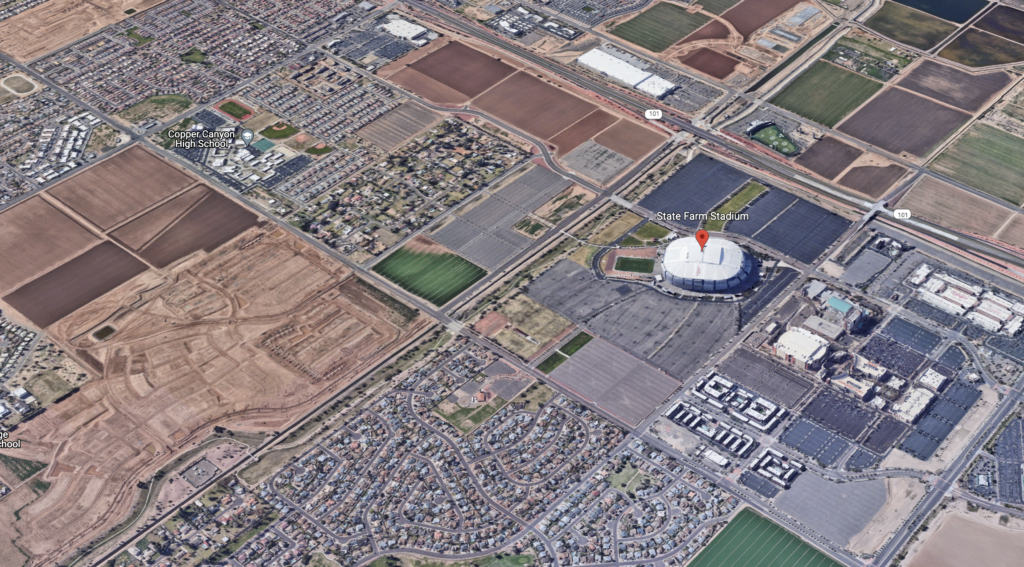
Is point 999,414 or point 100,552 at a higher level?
point 999,414

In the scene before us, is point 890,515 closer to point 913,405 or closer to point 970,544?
point 970,544

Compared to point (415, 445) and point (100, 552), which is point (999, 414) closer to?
point (415, 445)

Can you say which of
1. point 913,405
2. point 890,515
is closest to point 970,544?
point 890,515

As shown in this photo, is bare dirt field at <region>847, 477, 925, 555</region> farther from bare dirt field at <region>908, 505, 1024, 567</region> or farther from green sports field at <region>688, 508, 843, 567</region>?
green sports field at <region>688, 508, 843, 567</region>

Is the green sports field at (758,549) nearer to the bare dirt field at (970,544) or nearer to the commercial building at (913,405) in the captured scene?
the bare dirt field at (970,544)

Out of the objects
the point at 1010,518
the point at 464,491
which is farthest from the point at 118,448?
the point at 1010,518
